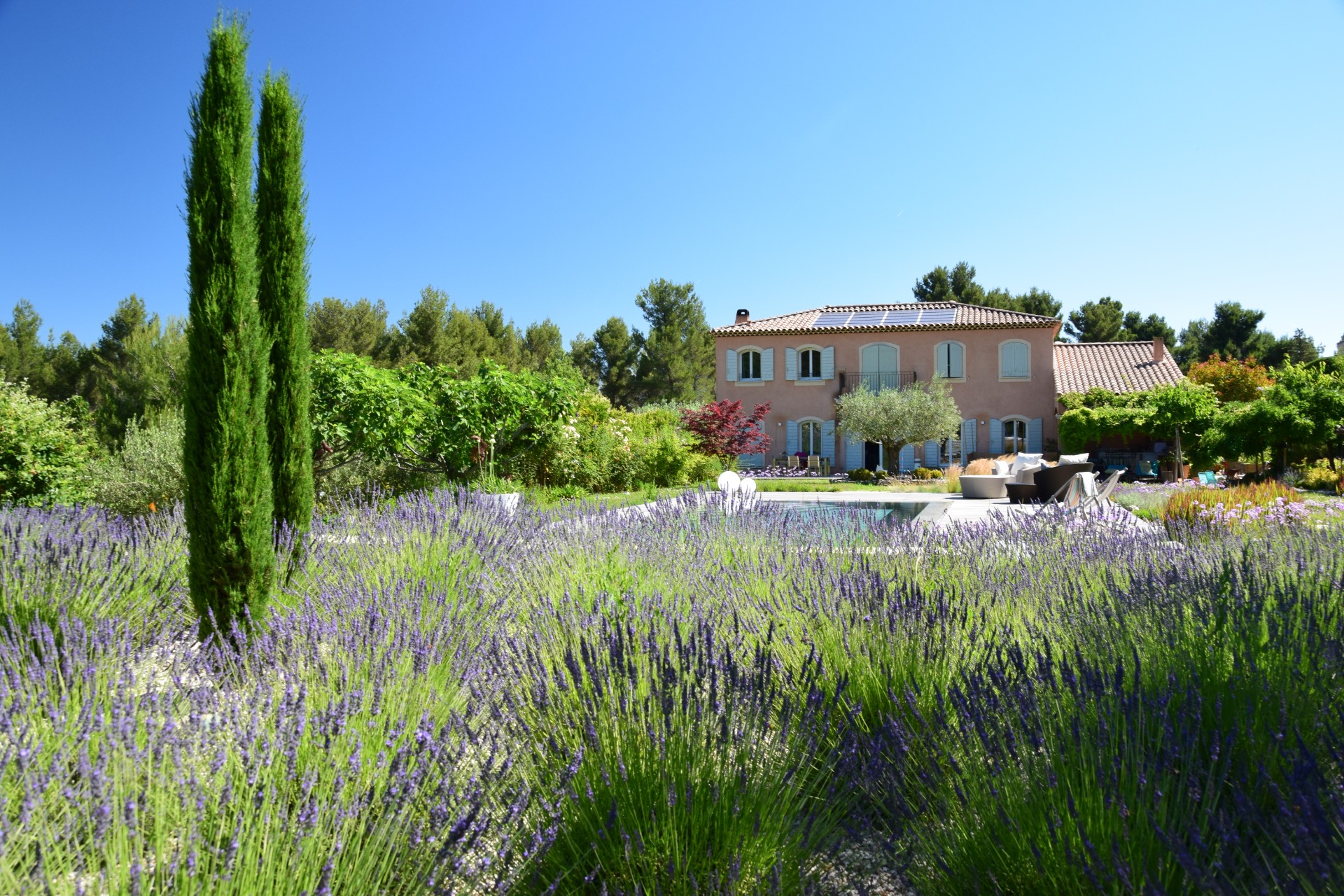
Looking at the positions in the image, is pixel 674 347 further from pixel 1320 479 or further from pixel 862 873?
pixel 862 873

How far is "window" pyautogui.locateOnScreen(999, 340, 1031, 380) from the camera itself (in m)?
23.9

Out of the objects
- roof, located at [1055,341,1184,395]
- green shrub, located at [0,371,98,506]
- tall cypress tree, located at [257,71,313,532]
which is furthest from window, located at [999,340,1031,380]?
green shrub, located at [0,371,98,506]

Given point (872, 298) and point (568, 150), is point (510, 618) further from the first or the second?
point (872, 298)

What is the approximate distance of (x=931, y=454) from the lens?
23.7 m

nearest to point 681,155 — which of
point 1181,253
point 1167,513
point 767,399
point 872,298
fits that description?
→ point 1167,513

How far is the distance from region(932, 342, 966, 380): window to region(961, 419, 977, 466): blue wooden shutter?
1.59 meters

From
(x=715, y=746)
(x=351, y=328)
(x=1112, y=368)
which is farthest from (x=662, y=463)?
(x=351, y=328)

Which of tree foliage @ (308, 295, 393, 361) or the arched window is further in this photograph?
tree foliage @ (308, 295, 393, 361)

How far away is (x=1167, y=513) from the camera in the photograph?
297 inches

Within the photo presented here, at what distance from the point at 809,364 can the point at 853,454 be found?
3688mm

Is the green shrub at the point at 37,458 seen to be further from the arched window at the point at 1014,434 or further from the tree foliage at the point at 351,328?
the arched window at the point at 1014,434

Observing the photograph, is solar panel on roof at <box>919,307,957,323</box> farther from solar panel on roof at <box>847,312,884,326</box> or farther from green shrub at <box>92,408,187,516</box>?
green shrub at <box>92,408,187,516</box>

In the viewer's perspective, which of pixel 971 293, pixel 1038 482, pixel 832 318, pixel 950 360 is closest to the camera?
pixel 1038 482

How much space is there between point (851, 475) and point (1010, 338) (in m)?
8.52
